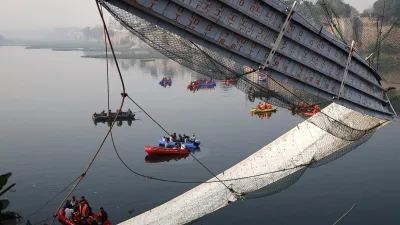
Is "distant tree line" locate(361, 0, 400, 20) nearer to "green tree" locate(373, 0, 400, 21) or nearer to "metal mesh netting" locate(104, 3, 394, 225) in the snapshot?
"green tree" locate(373, 0, 400, 21)

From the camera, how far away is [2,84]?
109188 mm

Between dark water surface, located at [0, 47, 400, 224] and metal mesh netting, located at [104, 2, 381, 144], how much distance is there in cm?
1204

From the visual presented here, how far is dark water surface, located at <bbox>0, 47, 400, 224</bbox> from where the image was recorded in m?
32.0

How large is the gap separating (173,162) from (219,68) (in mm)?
29162

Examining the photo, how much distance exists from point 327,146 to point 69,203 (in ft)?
61.5

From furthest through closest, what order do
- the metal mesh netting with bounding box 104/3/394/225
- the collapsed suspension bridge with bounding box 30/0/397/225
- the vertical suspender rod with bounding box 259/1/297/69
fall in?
the metal mesh netting with bounding box 104/3/394/225 < the vertical suspender rod with bounding box 259/1/297/69 < the collapsed suspension bridge with bounding box 30/0/397/225

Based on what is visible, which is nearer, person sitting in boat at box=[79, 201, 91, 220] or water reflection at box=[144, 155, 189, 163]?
person sitting in boat at box=[79, 201, 91, 220]

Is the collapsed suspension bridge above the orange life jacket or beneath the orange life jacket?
above

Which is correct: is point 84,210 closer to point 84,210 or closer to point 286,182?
point 84,210

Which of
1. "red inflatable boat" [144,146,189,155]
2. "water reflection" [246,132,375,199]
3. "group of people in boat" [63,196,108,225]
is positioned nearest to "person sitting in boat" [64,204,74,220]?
"group of people in boat" [63,196,108,225]

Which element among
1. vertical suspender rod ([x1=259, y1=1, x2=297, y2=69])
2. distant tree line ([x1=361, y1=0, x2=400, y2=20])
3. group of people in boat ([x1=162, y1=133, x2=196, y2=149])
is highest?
distant tree line ([x1=361, y1=0, x2=400, y2=20])

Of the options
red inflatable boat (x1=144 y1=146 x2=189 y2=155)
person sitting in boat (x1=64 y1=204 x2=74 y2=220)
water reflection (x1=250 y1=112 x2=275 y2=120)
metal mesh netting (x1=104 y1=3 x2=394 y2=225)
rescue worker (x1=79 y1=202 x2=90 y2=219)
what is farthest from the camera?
water reflection (x1=250 y1=112 x2=275 y2=120)

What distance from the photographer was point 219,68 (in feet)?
57.2

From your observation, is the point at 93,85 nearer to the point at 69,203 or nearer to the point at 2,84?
the point at 2,84
